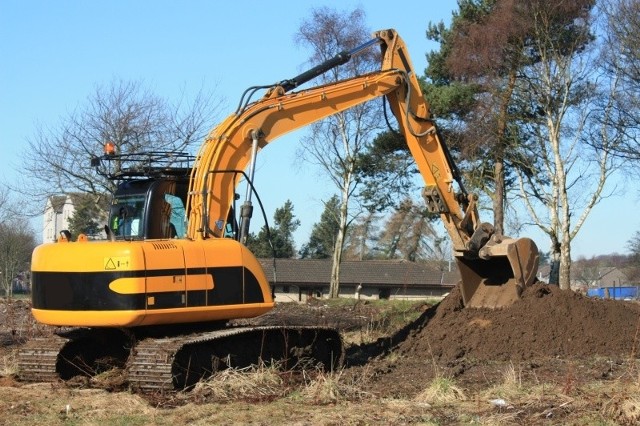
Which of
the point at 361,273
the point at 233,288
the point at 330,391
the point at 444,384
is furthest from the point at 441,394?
the point at 361,273

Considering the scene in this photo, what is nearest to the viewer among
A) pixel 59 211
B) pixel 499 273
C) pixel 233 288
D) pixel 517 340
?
pixel 233 288

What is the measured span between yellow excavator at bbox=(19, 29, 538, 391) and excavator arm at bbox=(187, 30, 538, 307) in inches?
1.0

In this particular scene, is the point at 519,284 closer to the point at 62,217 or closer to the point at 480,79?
the point at 480,79

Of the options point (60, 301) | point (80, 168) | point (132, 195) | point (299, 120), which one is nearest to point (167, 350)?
point (60, 301)

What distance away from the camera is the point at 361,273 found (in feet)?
201

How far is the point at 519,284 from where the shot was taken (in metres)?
14.2

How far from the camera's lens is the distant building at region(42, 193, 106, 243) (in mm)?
27562

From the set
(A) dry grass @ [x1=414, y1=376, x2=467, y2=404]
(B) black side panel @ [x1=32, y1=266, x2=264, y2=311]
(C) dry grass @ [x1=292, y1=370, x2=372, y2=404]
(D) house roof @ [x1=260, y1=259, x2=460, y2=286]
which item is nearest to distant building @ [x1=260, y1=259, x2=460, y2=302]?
(D) house roof @ [x1=260, y1=259, x2=460, y2=286]

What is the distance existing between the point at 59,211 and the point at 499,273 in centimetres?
1830

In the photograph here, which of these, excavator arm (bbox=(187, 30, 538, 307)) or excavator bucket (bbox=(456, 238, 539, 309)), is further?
excavator bucket (bbox=(456, 238, 539, 309))

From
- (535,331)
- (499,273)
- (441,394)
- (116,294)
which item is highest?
(499,273)

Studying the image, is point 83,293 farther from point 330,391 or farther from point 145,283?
point 330,391

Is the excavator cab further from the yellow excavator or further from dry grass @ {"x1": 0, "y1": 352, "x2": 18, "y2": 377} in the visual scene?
dry grass @ {"x1": 0, "y1": 352, "x2": 18, "y2": 377}

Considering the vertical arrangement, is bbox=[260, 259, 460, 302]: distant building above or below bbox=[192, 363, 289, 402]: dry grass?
above
